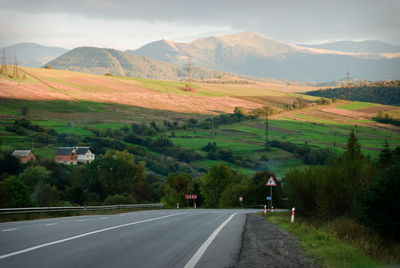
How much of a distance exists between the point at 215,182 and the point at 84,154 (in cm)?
4140

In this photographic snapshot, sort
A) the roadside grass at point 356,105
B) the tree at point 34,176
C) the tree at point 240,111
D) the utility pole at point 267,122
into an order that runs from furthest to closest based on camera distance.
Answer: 1. the roadside grass at point 356,105
2. the tree at point 240,111
3. the utility pole at point 267,122
4. the tree at point 34,176

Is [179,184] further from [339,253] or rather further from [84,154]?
[339,253]

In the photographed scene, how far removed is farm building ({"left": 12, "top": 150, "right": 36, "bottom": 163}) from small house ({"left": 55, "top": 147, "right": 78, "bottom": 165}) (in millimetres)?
6339

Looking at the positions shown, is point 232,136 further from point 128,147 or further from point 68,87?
point 68,87

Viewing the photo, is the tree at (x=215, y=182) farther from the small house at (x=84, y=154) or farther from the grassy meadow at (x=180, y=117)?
the small house at (x=84, y=154)

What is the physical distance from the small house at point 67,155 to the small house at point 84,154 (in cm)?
156

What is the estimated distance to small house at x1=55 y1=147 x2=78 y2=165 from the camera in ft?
411

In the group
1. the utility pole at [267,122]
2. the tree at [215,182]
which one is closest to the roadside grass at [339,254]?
the tree at [215,182]

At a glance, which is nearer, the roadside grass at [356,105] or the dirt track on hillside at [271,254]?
the dirt track on hillside at [271,254]

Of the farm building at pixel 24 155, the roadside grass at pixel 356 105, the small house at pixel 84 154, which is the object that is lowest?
the small house at pixel 84 154

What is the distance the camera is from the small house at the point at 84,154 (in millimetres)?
132087

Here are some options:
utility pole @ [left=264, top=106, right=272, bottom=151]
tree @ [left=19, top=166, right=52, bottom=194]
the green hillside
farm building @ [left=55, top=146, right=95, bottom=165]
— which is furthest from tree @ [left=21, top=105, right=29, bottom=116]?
utility pole @ [left=264, top=106, right=272, bottom=151]

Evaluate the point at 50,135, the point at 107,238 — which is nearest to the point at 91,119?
the point at 50,135

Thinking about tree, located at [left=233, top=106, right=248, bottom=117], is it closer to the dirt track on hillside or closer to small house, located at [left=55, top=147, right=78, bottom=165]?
small house, located at [left=55, top=147, right=78, bottom=165]
